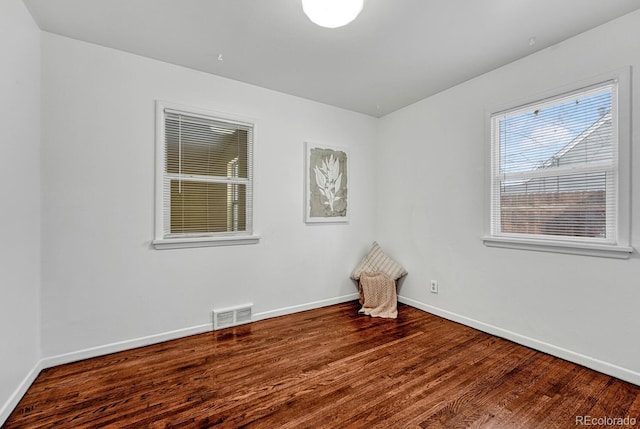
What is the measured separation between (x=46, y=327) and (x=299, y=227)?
7.64ft

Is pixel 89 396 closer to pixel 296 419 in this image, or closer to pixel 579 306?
pixel 296 419

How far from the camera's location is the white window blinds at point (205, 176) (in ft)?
8.81

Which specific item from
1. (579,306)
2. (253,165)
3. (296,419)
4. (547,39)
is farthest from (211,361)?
(547,39)

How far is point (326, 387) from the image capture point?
1.92 m

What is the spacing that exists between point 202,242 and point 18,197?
1.30 m

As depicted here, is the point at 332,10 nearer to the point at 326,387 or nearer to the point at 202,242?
the point at 202,242

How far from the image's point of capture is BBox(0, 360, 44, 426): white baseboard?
1.60 metres

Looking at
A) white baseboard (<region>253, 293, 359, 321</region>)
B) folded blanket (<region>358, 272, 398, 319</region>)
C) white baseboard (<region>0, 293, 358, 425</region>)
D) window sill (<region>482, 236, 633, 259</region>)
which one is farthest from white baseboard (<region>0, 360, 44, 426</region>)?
window sill (<region>482, 236, 633, 259</region>)

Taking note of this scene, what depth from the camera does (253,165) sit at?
10.1 ft

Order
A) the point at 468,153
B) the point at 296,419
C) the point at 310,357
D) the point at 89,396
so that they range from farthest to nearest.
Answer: the point at 468,153 < the point at 310,357 < the point at 89,396 < the point at 296,419

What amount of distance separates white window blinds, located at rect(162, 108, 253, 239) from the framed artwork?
0.73 metres

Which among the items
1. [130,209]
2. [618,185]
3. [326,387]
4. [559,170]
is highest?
[559,170]
